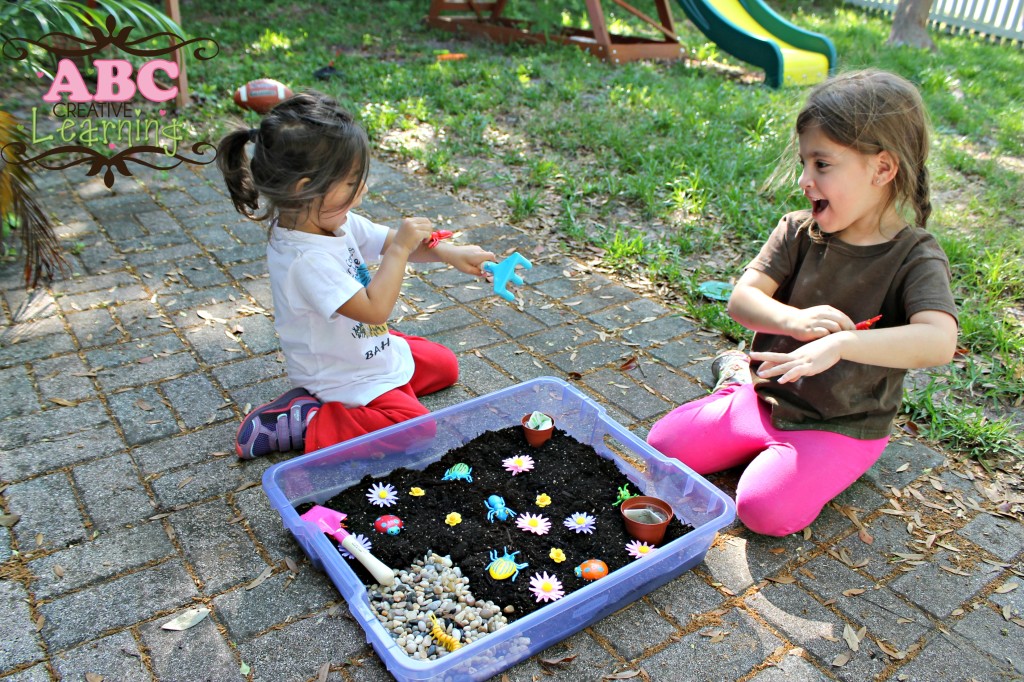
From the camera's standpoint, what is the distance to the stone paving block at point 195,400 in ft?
8.16

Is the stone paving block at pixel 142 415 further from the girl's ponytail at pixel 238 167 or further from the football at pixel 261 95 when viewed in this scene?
the football at pixel 261 95

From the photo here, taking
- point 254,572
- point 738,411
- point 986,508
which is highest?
point 738,411

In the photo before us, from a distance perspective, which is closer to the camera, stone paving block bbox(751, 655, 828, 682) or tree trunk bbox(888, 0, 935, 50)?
stone paving block bbox(751, 655, 828, 682)

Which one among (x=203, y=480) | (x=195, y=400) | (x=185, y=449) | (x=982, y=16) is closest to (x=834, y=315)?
(x=203, y=480)

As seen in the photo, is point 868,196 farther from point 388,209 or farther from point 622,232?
point 388,209

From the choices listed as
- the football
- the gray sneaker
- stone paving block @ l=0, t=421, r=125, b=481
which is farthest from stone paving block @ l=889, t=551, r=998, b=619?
the football

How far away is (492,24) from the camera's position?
8.23 metres

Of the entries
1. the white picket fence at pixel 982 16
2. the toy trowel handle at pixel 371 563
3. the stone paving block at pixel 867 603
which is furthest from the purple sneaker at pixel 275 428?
the white picket fence at pixel 982 16

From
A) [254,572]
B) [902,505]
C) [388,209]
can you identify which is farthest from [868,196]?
[388,209]

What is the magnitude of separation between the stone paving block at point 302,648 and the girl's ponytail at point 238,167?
1.11 metres

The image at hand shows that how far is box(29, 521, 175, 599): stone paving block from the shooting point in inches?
73.3

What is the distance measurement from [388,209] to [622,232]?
122 cm

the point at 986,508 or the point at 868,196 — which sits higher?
the point at 868,196

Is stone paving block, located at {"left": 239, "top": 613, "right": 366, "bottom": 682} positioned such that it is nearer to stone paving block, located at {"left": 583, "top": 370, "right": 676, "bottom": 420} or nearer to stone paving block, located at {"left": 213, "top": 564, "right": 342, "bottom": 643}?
stone paving block, located at {"left": 213, "top": 564, "right": 342, "bottom": 643}
